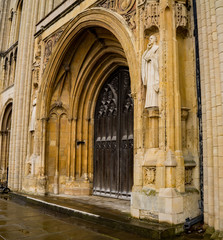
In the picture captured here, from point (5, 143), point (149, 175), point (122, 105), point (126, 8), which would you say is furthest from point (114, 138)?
point (5, 143)

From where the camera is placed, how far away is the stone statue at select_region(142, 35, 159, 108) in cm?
540

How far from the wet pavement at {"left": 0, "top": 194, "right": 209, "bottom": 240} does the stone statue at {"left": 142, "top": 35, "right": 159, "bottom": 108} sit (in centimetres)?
256

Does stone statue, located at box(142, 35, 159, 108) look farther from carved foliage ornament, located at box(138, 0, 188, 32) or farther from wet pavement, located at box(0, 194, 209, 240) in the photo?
wet pavement, located at box(0, 194, 209, 240)

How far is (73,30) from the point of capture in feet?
28.0

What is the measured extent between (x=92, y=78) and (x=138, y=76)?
160 inches

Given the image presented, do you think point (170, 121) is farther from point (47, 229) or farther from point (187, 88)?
point (47, 229)

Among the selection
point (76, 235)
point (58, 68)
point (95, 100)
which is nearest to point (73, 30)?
point (58, 68)

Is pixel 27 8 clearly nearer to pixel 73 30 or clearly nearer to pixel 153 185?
pixel 73 30

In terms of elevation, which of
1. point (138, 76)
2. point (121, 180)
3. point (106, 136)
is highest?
point (138, 76)

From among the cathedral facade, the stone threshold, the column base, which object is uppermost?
the cathedral facade

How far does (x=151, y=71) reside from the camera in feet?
18.3

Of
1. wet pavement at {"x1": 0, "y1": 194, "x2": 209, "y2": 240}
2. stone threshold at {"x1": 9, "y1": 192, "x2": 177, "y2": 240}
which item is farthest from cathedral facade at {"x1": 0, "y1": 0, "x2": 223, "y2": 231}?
wet pavement at {"x1": 0, "y1": 194, "x2": 209, "y2": 240}

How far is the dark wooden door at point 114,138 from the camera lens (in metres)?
8.37

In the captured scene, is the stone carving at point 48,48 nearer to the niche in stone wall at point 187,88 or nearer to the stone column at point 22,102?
the stone column at point 22,102
